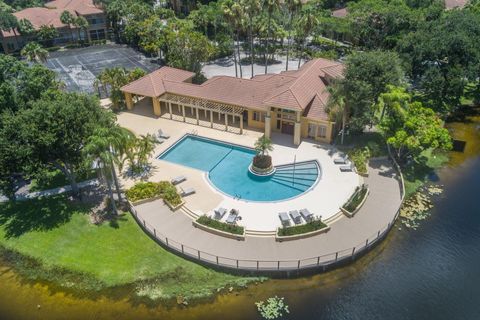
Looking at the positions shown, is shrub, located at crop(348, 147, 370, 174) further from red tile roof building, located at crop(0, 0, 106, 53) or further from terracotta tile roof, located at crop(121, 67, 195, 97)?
red tile roof building, located at crop(0, 0, 106, 53)

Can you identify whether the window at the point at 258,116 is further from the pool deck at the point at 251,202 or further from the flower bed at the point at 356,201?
the flower bed at the point at 356,201

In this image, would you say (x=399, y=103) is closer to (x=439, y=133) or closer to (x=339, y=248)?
(x=439, y=133)

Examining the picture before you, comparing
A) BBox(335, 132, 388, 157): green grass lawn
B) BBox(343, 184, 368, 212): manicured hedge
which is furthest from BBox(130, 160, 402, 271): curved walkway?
BBox(335, 132, 388, 157): green grass lawn

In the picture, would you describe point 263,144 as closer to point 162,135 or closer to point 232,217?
point 232,217

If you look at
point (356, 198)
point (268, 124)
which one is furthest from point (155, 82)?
point (356, 198)

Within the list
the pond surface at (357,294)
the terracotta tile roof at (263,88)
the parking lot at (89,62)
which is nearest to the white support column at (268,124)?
the terracotta tile roof at (263,88)
